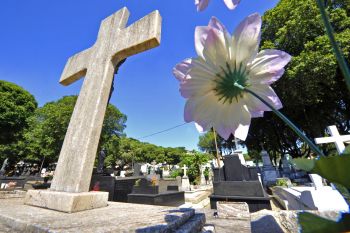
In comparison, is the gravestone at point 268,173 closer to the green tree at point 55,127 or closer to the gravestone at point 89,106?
the green tree at point 55,127

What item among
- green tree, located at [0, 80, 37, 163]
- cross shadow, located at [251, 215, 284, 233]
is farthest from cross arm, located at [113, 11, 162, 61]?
green tree, located at [0, 80, 37, 163]

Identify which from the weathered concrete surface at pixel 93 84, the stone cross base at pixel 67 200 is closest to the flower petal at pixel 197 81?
the stone cross base at pixel 67 200

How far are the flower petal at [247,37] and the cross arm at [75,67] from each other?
353cm

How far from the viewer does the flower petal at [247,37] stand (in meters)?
0.64

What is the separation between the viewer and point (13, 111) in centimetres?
2244

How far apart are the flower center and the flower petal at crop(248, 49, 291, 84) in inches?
1.6

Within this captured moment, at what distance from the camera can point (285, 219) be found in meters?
1.95

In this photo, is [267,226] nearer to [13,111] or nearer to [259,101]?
[259,101]

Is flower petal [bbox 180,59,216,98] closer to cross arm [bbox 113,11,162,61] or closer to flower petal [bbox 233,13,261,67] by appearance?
flower petal [bbox 233,13,261,67]

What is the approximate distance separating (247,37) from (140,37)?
2.70m

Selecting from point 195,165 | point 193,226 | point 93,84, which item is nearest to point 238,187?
point 193,226

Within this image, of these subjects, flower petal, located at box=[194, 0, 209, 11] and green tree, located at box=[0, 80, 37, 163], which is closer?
flower petal, located at box=[194, 0, 209, 11]

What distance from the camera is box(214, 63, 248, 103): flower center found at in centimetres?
65

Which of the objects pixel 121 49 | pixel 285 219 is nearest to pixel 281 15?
pixel 121 49
